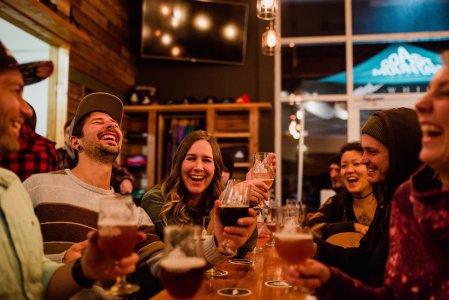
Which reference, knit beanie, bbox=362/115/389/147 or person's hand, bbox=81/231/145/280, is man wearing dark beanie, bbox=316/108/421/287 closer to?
knit beanie, bbox=362/115/389/147

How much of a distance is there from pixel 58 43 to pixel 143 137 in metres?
2.02

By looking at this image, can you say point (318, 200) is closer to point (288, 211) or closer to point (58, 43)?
point (58, 43)

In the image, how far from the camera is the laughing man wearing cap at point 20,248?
130 cm

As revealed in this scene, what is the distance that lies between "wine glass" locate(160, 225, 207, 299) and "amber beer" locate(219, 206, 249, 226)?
37 centimetres

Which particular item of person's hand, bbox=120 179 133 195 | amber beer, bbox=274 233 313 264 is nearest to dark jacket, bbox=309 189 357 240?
person's hand, bbox=120 179 133 195

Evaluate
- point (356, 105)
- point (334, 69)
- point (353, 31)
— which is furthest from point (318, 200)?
point (353, 31)

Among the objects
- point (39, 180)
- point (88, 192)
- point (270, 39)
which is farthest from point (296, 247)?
point (270, 39)

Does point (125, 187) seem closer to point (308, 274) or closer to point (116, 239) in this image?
point (116, 239)

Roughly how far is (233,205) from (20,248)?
686mm

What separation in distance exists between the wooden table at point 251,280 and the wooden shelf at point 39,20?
2783 millimetres

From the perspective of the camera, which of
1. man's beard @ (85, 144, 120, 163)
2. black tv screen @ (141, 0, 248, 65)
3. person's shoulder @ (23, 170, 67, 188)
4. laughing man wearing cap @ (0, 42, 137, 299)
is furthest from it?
black tv screen @ (141, 0, 248, 65)

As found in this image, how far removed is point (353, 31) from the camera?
677cm

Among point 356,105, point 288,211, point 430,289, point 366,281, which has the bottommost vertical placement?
point 366,281

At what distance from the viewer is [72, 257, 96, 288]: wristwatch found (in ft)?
4.28
